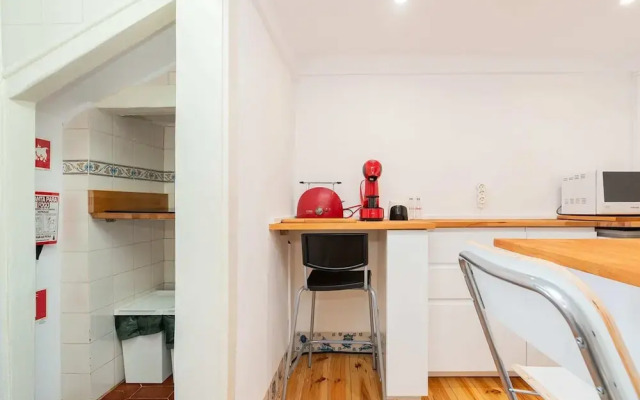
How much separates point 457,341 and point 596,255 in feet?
5.28

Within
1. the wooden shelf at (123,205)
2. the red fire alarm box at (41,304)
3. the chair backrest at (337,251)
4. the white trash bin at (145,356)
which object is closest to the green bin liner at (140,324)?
the white trash bin at (145,356)

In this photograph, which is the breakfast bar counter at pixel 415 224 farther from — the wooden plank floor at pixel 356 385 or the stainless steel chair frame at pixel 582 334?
the stainless steel chair frame at pixel 582 334

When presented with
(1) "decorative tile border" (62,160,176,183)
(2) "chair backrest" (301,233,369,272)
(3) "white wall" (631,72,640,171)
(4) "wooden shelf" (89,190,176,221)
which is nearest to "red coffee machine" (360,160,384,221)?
(2) "chair backrest" (301,233,369,272)

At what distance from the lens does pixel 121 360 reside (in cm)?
211

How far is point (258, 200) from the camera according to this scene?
1.61 metres

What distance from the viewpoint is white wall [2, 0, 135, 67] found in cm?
117

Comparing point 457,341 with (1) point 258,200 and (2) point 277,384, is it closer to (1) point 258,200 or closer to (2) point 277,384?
(2) point 277,384

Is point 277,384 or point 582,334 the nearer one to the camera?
point 582,334

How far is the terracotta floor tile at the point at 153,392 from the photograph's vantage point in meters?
1.94

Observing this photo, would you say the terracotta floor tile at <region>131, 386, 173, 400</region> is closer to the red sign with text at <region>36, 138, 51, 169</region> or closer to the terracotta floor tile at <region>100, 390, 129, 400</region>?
the terracotta floor tile at <region>100, 390, 129, 400</region>

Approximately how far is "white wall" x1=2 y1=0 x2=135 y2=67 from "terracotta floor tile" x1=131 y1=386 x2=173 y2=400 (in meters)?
1.82

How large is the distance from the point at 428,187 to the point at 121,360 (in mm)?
2488

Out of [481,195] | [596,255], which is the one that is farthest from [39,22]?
[481,195]

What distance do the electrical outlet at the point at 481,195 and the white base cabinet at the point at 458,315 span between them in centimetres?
52
